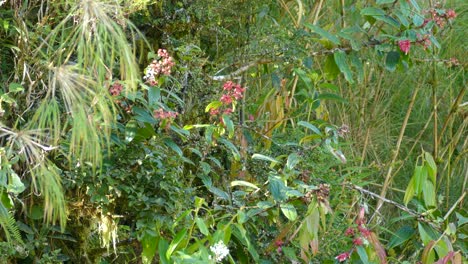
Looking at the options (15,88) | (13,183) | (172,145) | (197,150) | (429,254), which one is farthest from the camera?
(429,254)

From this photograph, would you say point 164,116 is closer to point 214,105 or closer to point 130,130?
point 130,130

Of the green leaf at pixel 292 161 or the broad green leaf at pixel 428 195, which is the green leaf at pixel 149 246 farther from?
the broad green leaf at pixel 428 195

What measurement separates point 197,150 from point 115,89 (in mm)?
376

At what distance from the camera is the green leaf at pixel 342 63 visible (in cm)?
252

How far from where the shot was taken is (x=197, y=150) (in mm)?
2277

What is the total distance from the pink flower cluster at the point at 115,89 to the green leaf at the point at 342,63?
0.76 meters

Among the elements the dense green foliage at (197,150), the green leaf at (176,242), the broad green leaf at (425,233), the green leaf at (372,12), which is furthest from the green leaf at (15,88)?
the broad green leaf at (425,233)

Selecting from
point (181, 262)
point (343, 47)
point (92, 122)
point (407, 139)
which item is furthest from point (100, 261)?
point (407, 139)

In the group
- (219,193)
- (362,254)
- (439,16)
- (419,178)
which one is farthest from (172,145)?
(439,16)

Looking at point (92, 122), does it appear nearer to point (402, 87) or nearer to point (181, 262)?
point (181, 262)

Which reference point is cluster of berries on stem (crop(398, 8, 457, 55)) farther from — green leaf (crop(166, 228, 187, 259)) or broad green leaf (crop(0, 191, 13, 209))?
broad green leaf (crop(0, 191, 13, 209))

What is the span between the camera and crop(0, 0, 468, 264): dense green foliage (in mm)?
1973

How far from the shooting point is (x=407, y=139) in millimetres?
3424

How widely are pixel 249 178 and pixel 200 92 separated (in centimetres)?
28
